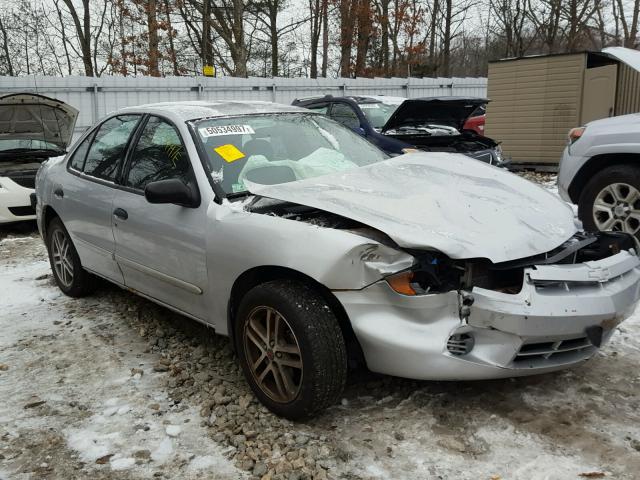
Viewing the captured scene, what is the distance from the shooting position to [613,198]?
532cm

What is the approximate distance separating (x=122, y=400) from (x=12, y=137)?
6.70 m

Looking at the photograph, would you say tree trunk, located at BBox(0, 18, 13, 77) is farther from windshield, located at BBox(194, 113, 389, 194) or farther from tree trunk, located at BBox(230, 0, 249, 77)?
windshield, located at BBox(194, 113, 389, 194)

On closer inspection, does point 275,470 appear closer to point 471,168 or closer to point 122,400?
point 122,400

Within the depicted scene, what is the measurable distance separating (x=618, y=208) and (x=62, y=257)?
497 centimetres

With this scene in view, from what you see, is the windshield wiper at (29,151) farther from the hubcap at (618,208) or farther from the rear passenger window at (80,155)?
the hubcap at (618,208)

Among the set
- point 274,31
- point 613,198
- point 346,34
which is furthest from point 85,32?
point 613,198

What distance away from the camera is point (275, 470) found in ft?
8.07

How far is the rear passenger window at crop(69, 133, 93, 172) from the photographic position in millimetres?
4570

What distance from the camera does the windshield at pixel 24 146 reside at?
833 cm

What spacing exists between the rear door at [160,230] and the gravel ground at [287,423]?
481mm

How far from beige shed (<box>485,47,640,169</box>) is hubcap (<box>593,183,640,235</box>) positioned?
6.70m

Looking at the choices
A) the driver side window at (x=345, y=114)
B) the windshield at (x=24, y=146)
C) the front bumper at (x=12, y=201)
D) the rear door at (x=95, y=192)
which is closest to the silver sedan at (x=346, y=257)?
the rear door at (x=95, y=192)

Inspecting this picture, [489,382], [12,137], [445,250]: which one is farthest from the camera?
[12,137]

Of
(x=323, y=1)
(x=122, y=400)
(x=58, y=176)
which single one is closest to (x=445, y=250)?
(x=122, y=400)
